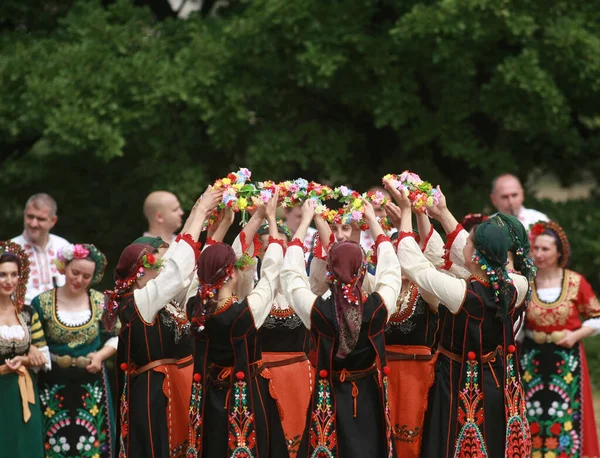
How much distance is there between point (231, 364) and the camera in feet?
18.4

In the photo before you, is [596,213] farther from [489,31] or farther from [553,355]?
[553,355]

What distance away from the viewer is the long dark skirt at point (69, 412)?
23.7 ft

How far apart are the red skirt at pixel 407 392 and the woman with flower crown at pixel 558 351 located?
1456 mm

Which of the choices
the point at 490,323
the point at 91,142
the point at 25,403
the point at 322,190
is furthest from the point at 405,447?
the point at 91,142

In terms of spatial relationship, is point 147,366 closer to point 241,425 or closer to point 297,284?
point 241,425

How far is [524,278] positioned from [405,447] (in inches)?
50.5

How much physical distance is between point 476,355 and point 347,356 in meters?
0.73

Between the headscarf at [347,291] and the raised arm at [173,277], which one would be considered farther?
the raised arm at [173,277]

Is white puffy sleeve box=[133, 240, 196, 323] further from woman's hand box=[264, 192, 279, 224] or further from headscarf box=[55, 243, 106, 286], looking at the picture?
headscarf box=[55, 243, 106, 286]

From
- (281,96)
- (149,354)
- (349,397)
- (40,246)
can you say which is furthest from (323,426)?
(281,96)

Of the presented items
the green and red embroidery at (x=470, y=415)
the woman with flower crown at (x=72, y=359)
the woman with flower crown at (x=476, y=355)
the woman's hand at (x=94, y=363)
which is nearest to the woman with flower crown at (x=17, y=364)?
the woman with flower crown at (x=72, y=359)

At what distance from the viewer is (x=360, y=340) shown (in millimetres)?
5359

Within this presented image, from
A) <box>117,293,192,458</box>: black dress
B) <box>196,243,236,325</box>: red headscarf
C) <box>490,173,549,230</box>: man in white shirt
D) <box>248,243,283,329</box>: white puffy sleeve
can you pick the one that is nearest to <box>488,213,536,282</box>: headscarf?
<box>248,243,283,329</box>: white puffy sleeve

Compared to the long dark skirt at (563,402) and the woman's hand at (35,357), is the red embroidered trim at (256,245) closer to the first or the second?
the woman's hand at (35,357)
